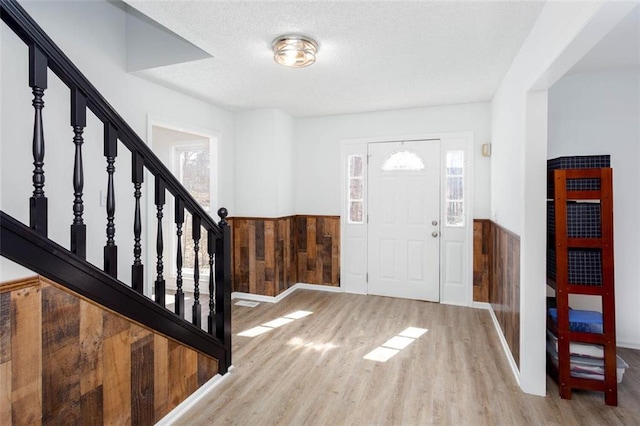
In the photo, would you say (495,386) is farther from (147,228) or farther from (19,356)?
(147,228)

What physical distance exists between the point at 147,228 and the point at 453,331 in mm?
3123

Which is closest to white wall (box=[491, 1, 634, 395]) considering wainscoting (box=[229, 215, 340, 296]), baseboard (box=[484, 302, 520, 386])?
baseboard (box=[484, 302, 520, 386])

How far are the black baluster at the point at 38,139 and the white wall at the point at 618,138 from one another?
137 inches

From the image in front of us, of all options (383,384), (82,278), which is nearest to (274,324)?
(383,384)

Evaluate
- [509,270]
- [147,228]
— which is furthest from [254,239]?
[509,270]

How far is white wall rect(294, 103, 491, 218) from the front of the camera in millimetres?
3900

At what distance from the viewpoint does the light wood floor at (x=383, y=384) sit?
6.51ft

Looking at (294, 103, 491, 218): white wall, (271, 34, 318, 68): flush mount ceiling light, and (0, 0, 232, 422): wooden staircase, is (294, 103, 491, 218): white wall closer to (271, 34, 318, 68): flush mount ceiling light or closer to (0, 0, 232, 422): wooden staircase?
(271, 34, 318, 68): flush mount ceiling light

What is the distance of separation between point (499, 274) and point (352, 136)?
2414 mm

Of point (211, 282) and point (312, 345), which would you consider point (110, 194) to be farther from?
point (312, 345)

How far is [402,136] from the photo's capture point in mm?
4211

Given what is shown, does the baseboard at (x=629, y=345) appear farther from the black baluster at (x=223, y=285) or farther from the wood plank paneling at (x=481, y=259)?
the black baluster at (x=223, y=285)

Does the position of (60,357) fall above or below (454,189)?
below

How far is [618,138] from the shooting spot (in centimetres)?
278
